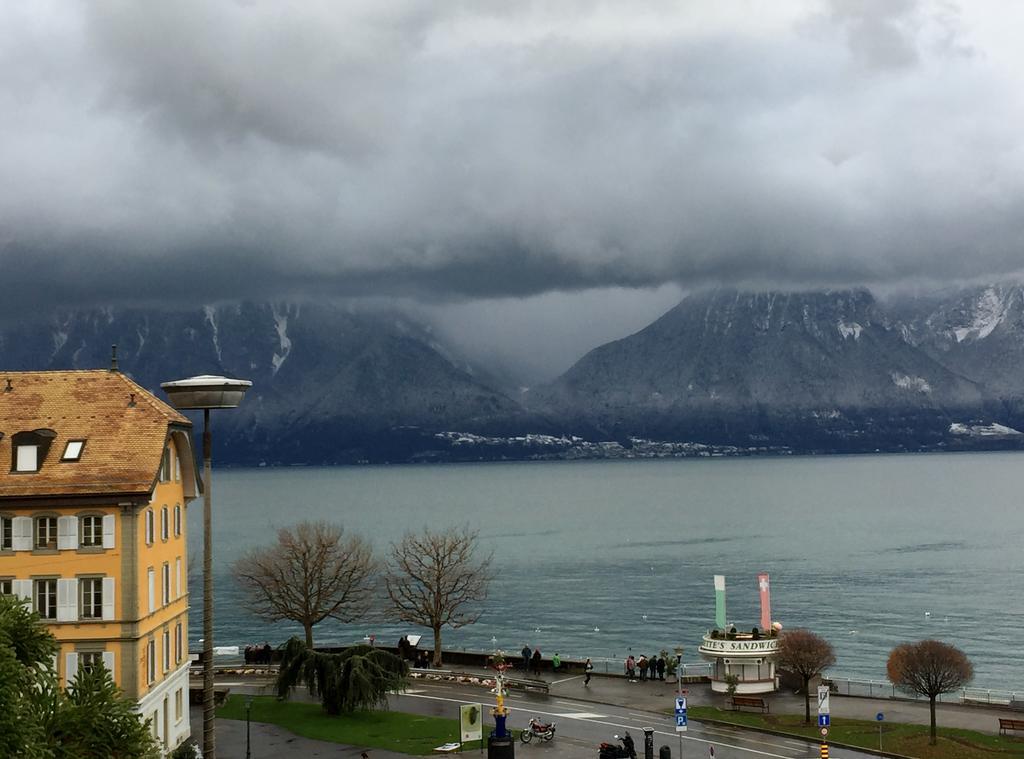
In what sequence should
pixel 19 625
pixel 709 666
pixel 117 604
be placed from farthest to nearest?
pixel 709 666 < pixel 117 604 < pixel 19 625

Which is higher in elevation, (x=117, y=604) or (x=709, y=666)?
(x=117, y=604)

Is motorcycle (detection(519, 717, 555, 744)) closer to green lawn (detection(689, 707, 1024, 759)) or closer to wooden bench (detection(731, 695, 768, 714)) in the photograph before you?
green lawn (detection(689, 707, 1024, 759))

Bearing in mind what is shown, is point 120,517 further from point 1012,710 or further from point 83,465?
point 1012,710

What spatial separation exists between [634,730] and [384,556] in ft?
440

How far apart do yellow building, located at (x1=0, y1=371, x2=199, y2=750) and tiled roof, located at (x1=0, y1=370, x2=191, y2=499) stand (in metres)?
0.05

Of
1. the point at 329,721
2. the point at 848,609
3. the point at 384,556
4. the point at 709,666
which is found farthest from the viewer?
the point at 384,556

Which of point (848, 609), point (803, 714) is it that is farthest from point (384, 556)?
point (803, 714)

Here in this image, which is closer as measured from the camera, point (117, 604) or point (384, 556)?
point (117, 604)

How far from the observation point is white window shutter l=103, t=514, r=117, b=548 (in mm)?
54000

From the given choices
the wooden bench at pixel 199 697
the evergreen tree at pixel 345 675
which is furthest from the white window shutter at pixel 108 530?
the wooden bench at pixel 199 697

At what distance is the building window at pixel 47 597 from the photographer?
176 ft

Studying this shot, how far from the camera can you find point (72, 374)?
2388 inches

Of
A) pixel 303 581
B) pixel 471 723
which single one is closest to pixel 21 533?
pixel 471 723

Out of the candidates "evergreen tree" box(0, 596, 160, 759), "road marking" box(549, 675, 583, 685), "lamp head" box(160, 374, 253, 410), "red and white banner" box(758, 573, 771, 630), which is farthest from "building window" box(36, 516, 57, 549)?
"red and white banner" box(758, 573, 771, 630)
